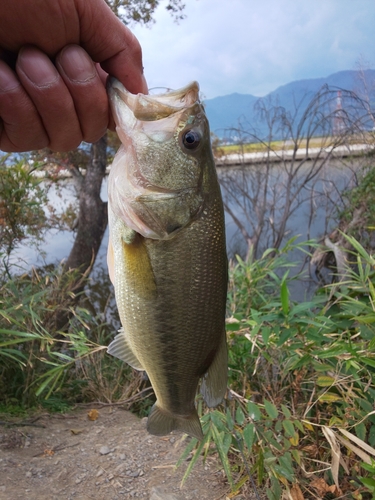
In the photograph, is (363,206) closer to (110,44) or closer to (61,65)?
(110,44)

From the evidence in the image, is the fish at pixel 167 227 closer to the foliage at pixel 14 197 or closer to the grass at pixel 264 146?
the foliage at pixel 14 197

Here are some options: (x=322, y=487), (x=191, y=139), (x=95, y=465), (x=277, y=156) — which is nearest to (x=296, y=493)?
(x=322, y=487)

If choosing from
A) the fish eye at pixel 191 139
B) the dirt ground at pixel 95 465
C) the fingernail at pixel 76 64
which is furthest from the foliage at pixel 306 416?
the fingernail at pixel 76 64

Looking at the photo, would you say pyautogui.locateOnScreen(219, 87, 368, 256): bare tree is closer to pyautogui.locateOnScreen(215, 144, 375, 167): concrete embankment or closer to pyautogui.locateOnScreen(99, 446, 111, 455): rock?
pyautogui.locateOnScreen(215, 144, 375, 167): concrete embankment

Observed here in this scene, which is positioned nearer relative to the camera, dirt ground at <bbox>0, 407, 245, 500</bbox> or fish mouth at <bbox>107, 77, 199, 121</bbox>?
fish mouth at <bbox>107, 77, 199, 121</bbox>

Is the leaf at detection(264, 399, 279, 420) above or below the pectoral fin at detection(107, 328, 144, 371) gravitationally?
below

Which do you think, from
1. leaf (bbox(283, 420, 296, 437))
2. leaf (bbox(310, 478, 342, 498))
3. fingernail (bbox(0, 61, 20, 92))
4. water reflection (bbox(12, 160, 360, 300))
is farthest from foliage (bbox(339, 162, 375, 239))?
fingernail (bbox(0, 61, 20, 92))
